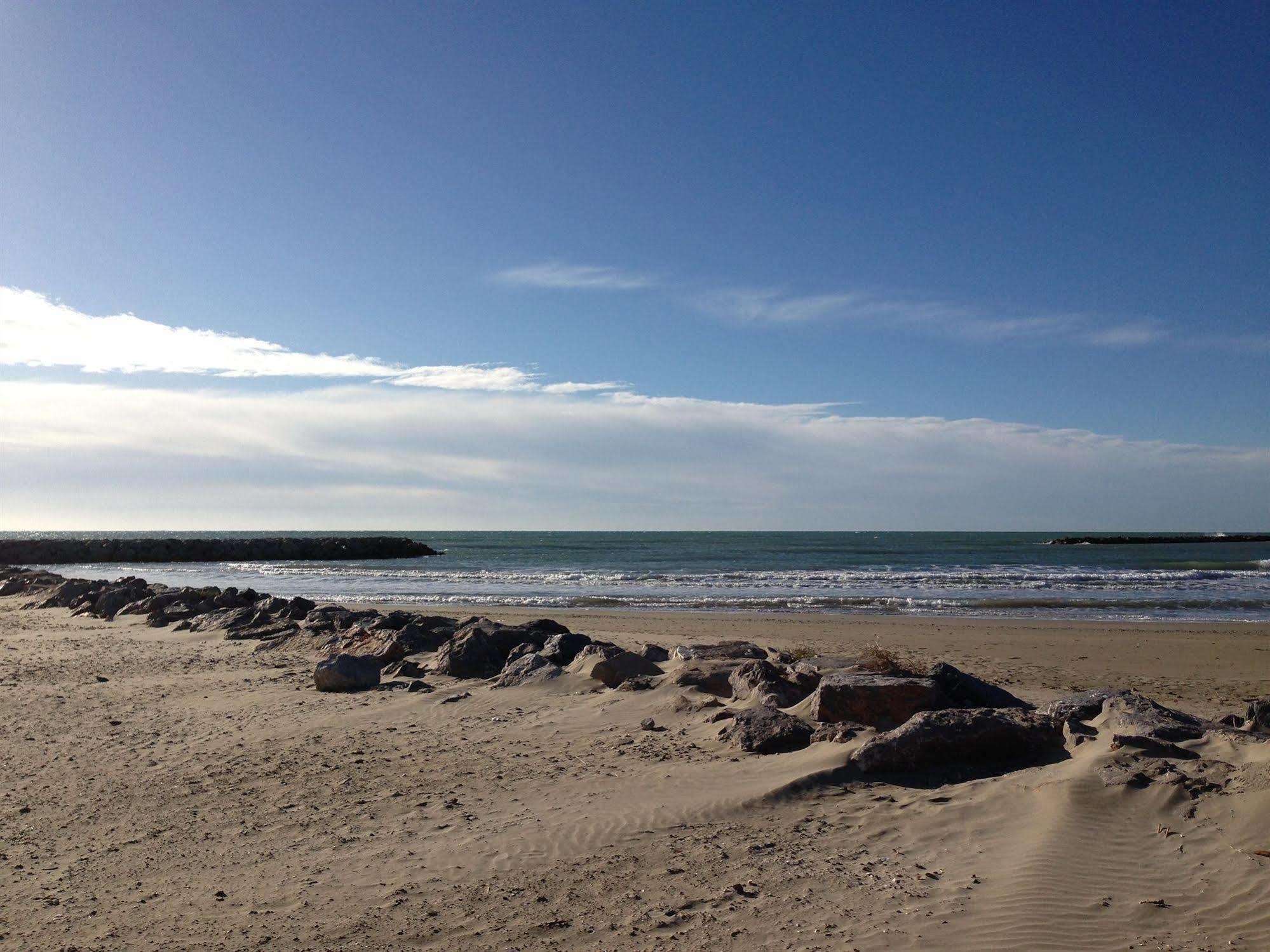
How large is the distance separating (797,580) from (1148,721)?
26529mm

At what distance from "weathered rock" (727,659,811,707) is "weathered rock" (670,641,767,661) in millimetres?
1135

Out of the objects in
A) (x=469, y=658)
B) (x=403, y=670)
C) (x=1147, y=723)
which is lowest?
(x=403, y=670)

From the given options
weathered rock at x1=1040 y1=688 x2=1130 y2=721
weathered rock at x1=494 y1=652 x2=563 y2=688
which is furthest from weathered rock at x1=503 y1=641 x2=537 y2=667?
weathered rock at x1=1040 y1=688 x2=1130 y2=721

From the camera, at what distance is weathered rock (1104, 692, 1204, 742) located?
19.3ft

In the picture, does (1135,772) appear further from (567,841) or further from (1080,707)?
(567,841)

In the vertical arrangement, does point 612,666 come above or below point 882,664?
below

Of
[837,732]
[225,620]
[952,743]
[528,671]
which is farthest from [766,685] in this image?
[225,620]

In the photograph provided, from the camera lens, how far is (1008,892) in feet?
13.6

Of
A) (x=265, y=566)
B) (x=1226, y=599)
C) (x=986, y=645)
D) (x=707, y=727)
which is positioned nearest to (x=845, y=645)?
(x=986, y=645)

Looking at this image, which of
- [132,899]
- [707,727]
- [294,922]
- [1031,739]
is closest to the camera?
[294,922]

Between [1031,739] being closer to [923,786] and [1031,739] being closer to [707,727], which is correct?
[923,786]

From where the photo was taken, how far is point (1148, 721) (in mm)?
6078

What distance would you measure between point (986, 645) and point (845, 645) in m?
2.38

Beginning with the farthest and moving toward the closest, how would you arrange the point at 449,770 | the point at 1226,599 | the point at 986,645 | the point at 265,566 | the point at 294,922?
the point at 265,566, the point at 1226,599, the point at 986,645, the point at 449,770, the point at 294,922
